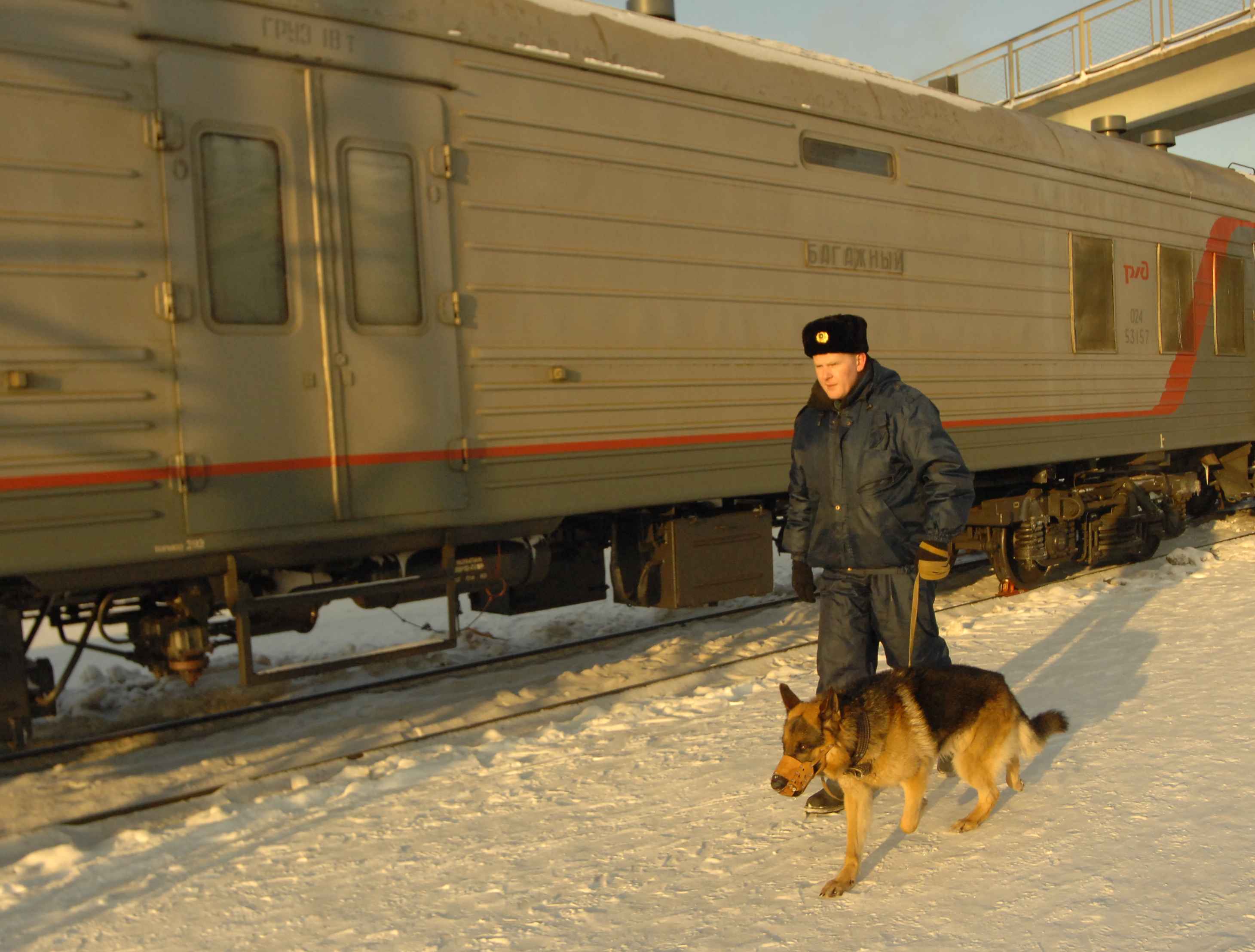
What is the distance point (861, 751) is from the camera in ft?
11.4

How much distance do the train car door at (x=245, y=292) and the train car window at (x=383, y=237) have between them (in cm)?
21

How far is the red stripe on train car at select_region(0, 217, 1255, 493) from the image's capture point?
14.7 feet

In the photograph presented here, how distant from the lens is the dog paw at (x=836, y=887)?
3.43m

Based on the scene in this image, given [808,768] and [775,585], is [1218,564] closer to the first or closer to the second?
[775,585]

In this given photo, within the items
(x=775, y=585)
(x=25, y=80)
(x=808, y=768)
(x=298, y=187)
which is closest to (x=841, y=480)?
(x=808, y=768)

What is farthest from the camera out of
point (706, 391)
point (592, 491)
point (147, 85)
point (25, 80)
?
point (706, 391)

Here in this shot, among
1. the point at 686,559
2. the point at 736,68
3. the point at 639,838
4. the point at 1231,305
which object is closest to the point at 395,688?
the point at 686,559

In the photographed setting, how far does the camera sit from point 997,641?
6832 mm

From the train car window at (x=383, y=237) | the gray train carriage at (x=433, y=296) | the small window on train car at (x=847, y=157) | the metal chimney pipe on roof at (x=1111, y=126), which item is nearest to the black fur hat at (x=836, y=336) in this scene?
the gray train carriage at (x=433, y=296)

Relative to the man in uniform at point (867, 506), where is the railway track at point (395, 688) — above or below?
below

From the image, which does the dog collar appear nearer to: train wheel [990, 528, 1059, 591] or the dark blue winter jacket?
the dark blue winter jacket

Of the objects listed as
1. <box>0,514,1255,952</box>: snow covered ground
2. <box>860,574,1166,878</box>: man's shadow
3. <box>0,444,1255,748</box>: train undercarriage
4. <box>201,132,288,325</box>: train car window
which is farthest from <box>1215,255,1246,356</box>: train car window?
<box>201,132,288,325</box>: train car window

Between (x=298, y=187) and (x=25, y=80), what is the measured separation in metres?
1.12

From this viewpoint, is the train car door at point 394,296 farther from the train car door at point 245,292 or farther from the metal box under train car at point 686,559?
the metal box under train car at point 686,559
